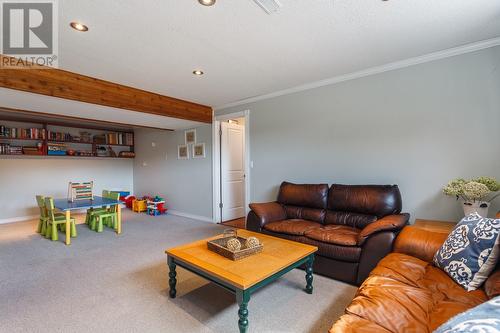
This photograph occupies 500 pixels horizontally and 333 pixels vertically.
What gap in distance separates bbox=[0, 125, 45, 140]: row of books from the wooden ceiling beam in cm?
322

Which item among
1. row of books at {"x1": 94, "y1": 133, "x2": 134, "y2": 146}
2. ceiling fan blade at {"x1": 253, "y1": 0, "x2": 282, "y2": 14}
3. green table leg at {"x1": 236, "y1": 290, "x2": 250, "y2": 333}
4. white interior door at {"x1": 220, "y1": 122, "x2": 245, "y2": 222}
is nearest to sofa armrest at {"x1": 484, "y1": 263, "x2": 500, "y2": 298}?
green table leg at {"x1": 236, "y1": 290, "x2": 250, "y2": 333}

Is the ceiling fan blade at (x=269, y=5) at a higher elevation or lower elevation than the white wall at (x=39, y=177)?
higher

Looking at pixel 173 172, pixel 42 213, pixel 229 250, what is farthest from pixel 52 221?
pixel 229 250

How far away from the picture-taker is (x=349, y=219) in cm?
292

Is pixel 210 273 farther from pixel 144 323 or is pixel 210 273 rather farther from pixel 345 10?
pixel 345 10

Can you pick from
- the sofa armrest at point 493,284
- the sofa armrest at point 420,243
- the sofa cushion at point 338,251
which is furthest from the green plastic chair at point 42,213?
the sofa armrest at point 493,284

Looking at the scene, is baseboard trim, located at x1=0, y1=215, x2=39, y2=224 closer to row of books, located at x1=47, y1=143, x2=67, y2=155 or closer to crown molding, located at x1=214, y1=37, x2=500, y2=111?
row of books, located at x1=47, y1=143, x2=67, y2=155

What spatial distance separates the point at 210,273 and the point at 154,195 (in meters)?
5.11

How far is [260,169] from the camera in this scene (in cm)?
426

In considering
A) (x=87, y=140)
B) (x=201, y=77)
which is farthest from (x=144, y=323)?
(x=87, y=140)

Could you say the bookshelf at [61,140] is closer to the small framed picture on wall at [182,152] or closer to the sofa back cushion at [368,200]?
the small framed picture on wall at [182,152]

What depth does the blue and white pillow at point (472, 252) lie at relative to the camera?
145 centimetres

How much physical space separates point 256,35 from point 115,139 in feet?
19.1

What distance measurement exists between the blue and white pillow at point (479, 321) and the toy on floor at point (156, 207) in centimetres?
567
